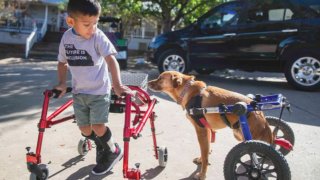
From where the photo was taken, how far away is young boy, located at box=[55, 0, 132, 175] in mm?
3324

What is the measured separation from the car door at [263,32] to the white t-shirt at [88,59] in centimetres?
634

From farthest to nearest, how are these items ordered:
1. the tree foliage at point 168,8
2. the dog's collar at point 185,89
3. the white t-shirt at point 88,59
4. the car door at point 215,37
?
the tree foliage at point 168,8 < the car door at point 215,37 < the dog's collar at point 185,89 < the white t-shirt at point 88,59

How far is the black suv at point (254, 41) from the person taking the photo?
888cm

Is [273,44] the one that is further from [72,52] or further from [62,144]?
[72,52]

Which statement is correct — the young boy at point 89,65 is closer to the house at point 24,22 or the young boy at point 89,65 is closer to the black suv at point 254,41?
the black suv at point 254,41

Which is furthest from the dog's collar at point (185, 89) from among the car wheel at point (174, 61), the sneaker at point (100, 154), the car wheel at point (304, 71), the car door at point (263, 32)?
the car wheel at point (174, 61)

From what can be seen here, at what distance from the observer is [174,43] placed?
1037 centimetres

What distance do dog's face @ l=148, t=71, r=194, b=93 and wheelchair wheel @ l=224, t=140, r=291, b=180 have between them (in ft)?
3.26

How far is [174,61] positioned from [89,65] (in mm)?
6907

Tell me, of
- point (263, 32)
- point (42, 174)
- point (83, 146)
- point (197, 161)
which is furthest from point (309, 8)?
point (42, 174)

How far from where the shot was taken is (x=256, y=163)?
3.37 meters

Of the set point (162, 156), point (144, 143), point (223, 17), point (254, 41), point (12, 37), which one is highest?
point (223, 17)

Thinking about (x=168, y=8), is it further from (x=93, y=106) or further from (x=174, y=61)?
(x=93, y=106)

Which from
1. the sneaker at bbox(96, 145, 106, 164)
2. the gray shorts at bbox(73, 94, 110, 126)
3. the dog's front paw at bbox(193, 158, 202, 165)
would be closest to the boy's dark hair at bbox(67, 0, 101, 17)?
the gray shorts at bbox(73, 94, 110, 126)
